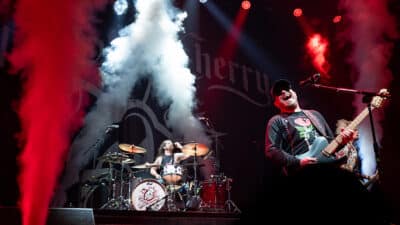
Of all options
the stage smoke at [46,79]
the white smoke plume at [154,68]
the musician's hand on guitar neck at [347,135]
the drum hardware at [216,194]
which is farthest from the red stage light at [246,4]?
the musician's hand on guitar neck at [347,135]

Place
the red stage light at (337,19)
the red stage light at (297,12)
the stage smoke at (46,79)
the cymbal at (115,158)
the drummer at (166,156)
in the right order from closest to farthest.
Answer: the stage smoke at (46,79)
the cymbal at (115,158)
the drummer at (166,156)
the red stage light at (337,19)
the red stage light at (297,12)

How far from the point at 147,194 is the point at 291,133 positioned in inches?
158

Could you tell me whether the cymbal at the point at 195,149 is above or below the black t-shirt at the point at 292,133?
above

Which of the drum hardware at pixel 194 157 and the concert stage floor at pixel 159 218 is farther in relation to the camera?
the drum hardware at pixel 194 157

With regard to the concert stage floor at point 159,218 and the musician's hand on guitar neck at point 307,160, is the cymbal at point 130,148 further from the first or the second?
the musician's hand on guitar neck at point 307,160

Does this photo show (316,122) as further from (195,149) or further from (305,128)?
(195,149)

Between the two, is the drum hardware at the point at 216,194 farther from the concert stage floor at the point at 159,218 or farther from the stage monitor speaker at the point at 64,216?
the stage monitor speaker at the point at 64,216

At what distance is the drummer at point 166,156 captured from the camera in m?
7.94

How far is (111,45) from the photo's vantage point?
28.8 feet

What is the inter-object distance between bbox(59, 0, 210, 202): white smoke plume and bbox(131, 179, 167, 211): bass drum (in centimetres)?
165

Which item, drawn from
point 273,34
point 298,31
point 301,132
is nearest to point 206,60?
point 273,34

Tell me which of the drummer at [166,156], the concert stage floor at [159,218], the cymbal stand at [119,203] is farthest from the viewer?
the drummer at [166,156]

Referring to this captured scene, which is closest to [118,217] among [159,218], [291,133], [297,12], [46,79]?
[159,218]

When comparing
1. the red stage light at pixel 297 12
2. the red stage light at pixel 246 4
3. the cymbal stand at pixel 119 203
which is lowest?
the cymbal stand at pixel 119 203
